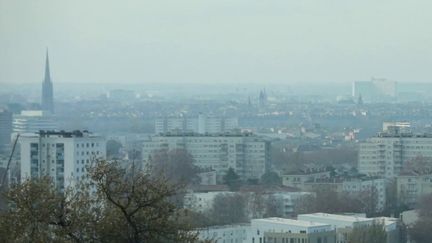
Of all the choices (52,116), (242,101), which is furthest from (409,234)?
(242,101)

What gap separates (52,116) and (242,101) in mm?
31363

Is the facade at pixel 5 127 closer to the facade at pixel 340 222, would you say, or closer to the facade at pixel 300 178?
the facade at pixel 300 178

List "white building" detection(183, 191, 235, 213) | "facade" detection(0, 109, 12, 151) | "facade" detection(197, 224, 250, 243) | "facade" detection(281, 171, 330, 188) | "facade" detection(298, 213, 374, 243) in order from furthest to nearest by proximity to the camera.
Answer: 1. "facade" detection(0, 109, 12, 151)
2. "facade" detection(281, 171, 330, 188)
3. "white building" detection(183, 191, 235, 213)
4. "facade" detection(298, 213, 374, 243)
5. "facade" detection(197, 224, 250, 243)

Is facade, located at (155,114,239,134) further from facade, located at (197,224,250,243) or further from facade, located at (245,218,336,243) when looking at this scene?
facade, located at (245,218,336,243)

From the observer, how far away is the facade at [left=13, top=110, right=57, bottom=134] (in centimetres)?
3766

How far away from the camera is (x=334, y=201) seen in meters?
24.3

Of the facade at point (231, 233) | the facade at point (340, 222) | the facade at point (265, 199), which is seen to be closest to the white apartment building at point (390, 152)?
the facade at point (265, 199)

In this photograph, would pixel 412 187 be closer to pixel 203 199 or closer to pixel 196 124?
pixel 203 199

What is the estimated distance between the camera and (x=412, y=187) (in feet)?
93.8

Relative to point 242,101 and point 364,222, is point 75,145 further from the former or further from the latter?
point 242,101

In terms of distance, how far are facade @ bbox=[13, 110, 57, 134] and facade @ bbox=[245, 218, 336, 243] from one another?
58.6 feet

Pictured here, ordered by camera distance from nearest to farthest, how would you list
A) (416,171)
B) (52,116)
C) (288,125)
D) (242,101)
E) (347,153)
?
1. (416,171)
2. (347,153)
3. (52,116)
4. (288,125)
5. (242,101)

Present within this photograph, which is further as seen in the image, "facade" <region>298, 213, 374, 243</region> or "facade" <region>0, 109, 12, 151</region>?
"facade" <region>0, 109, 12, 151</region>

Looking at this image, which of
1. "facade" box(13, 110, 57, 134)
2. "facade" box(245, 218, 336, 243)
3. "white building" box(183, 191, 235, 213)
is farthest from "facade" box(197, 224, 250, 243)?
"facade" box(13, 110, 57, 134)
